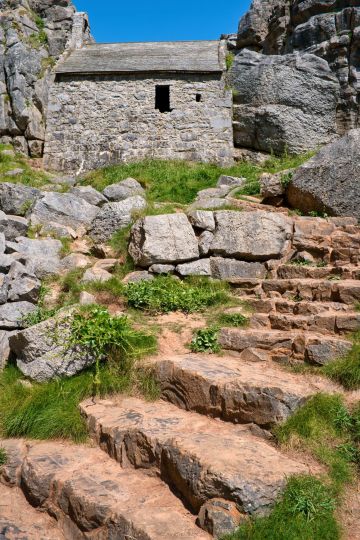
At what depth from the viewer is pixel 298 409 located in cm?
419

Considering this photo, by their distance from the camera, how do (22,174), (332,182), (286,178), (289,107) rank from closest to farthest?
(332,182), (286,178), (22,174), (289,107)

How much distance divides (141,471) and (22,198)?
7.76 metres

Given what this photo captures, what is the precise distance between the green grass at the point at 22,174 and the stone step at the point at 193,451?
30.4 feet

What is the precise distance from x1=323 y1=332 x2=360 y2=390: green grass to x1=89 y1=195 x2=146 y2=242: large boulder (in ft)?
18.2

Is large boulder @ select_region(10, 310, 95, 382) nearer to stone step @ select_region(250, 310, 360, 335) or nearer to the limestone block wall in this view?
stone step @ select_region(250, 310, 360, 335)

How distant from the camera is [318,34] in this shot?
1655cm

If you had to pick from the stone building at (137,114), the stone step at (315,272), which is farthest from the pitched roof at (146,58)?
the stone step at (315,272)

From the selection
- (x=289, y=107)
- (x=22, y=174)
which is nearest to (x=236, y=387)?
(x=22, y=174)

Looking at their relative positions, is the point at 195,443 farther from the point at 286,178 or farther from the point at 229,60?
the point at 229,60

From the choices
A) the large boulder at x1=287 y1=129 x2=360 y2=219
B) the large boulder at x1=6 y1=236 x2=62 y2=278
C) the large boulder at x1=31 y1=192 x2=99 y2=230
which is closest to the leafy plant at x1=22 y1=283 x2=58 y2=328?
the large boulder at x1=6 y1=236 x2=62 y2=278

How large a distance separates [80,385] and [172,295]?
7.38ft

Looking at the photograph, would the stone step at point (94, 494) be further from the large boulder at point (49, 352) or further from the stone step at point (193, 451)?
the large boulder at point (49, 352)

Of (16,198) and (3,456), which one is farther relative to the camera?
(16,198)

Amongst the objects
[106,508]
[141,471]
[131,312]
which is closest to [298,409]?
[141,471]
